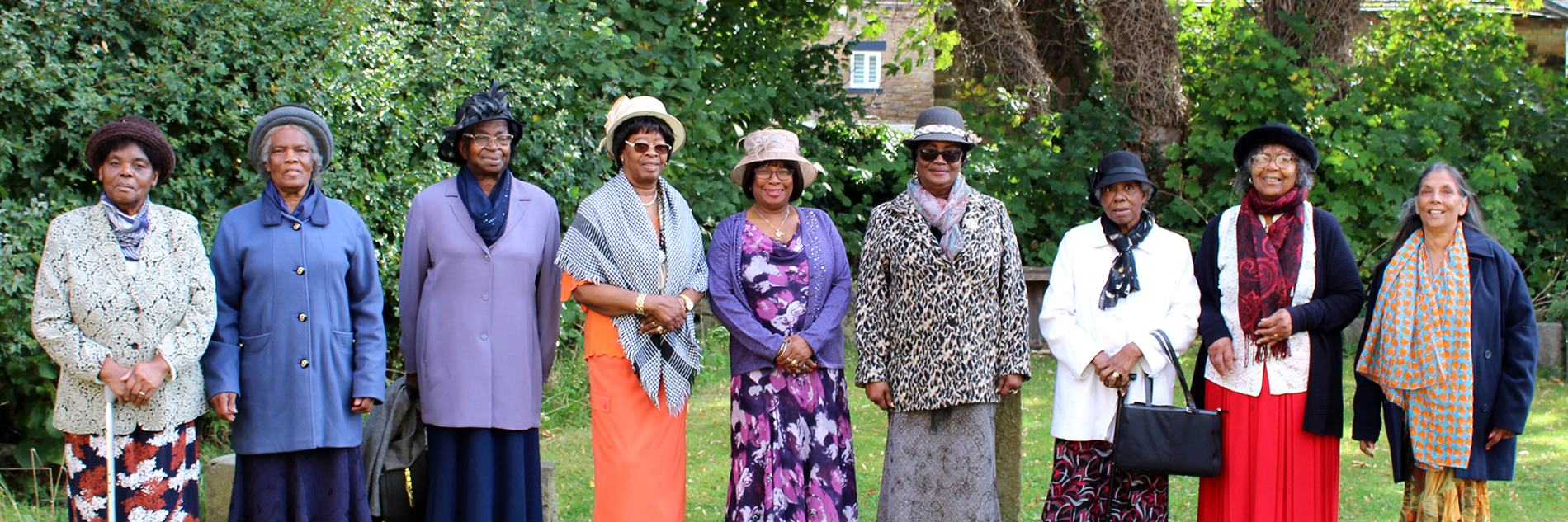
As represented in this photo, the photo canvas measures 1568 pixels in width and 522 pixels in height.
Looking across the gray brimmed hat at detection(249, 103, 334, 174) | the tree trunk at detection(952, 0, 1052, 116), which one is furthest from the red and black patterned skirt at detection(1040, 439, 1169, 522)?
the tree trunk at detection(952, 0, 1052, 116)

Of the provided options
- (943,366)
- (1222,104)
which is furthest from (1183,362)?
(943,366)

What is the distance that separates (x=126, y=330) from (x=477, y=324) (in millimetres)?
1075

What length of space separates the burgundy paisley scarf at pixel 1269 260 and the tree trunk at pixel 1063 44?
7.45 meters

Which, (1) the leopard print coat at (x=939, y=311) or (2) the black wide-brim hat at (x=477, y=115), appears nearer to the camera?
(2) the black wide-brim hat at (x=477, y=115)

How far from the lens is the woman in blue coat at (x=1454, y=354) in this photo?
3.78 metres

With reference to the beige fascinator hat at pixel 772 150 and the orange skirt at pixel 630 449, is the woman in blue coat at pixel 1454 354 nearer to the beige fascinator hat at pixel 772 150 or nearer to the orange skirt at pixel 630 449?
the beige fascinator hat at pixel 772 150

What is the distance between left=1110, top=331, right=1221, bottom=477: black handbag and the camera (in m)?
3.78

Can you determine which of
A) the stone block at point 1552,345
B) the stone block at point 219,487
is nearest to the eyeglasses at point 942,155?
the stone block at point 219,487

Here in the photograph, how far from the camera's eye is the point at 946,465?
13.2 ft

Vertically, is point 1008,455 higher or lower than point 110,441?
lower

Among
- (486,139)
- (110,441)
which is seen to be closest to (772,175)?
(486,139)

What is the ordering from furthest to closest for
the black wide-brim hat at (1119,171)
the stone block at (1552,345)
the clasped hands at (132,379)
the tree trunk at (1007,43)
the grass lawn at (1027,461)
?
the tree trunk at (1007,43) → the stone block at (1552,345) → the grass lawn at (1027,461) → the black wide-brim hat at (1119,171) → the clasped hands at (132,379)

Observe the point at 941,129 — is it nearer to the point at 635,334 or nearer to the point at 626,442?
the point at 635,334

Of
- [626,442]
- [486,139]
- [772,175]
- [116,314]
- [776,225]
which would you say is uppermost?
[486,139]
